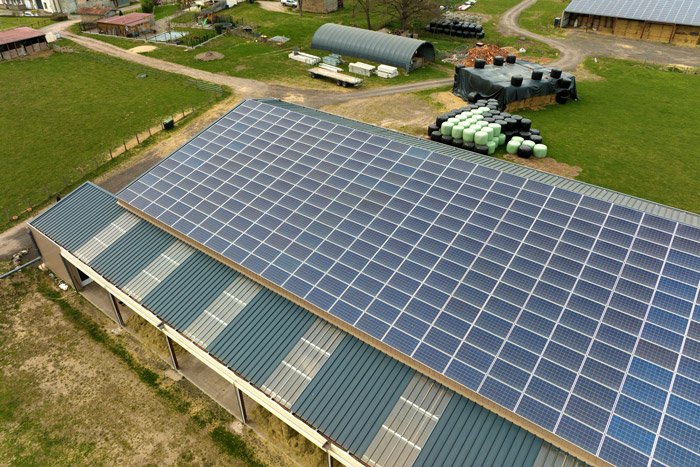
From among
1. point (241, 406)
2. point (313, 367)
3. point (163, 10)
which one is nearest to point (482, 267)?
point (313, 367)

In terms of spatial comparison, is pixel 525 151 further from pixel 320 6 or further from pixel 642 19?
pixel 320 6

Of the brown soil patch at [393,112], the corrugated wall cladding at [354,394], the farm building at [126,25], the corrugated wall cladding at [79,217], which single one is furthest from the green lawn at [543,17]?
the corrugated wall cladding at [354,394]

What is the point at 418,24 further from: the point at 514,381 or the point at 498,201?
the point at 514,381

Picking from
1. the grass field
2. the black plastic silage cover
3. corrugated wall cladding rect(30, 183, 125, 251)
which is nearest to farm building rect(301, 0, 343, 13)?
the grass field

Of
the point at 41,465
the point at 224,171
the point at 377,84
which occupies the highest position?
the point at 224,171

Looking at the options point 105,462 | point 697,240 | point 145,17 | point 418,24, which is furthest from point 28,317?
point 418,24

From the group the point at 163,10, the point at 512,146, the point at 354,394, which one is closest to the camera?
the point at 354,394

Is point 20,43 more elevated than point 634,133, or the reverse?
point 20,43
